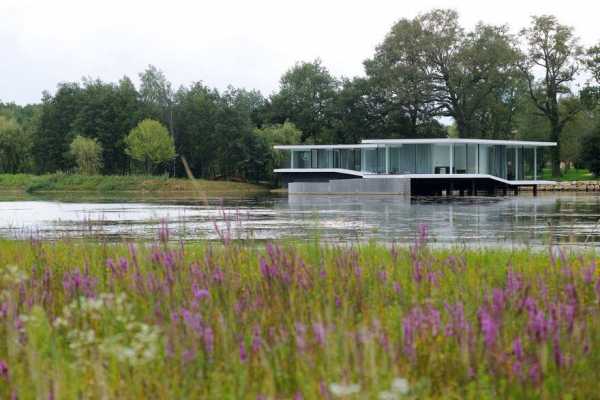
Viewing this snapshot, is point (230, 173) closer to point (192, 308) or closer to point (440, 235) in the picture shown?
point (440, 235)

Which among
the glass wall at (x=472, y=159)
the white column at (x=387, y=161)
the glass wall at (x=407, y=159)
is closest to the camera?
the glass wall at (x=472, y=159)

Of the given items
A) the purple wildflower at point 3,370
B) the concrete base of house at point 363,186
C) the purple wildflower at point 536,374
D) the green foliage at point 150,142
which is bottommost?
the concrete base of house at point 363,186

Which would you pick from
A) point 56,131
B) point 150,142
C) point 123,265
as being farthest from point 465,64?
point 123,265

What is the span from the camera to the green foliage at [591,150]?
70.2 m

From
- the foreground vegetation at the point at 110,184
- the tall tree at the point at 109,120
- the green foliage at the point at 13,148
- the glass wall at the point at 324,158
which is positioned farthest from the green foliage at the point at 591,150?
the green foliage at the point at 13,148

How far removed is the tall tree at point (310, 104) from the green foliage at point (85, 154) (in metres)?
21.4

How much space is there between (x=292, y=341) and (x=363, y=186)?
54.4 meters

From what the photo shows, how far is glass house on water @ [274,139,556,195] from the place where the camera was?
59.3 meters

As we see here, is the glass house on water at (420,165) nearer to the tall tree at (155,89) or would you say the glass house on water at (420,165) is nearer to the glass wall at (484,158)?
the glass wall at (484,158)

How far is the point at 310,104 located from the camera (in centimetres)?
8975

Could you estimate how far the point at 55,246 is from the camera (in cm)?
1086

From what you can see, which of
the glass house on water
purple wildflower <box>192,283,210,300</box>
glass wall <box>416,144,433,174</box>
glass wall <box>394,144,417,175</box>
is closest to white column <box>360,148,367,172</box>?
the glass house on water

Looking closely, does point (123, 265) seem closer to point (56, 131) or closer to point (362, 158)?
point (362, 158)

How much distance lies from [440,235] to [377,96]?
67123 millimetres
